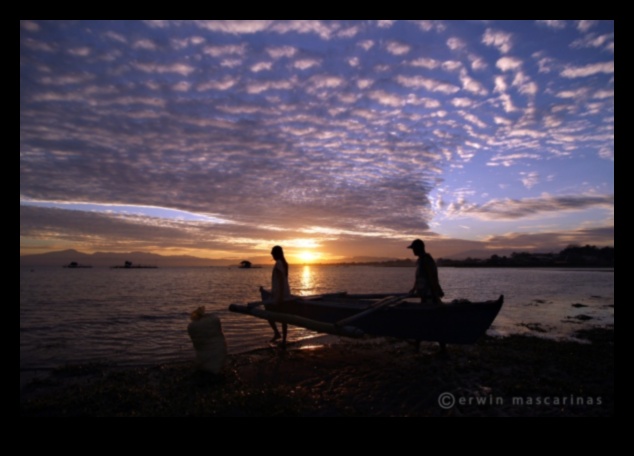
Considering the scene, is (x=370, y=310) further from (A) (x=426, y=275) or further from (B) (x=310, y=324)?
(A) (x=426, y=275)

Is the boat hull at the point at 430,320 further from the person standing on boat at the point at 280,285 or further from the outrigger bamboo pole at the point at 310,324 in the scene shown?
the person standing on boat at the point at 280,285

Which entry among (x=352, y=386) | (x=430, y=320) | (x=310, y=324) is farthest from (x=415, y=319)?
(x=310, y=324)

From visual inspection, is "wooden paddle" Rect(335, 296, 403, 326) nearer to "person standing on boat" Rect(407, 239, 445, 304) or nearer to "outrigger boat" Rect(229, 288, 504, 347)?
"outrigger boat" Rect(229, 288, 504, 347)

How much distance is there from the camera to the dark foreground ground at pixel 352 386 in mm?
6293

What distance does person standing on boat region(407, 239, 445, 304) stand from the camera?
9.44m

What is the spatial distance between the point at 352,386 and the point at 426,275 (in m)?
3.88

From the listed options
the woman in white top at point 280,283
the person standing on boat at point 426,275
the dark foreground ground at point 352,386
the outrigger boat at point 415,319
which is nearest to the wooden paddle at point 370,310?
the outrigger boat at point 415,319

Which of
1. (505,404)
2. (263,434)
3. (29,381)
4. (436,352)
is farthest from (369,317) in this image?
(29,381)

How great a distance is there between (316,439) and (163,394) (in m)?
3.91

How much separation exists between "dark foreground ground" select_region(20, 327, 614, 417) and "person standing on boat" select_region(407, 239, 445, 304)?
182 centimetres

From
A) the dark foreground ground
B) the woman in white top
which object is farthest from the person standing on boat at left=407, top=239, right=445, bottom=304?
the woman in white top

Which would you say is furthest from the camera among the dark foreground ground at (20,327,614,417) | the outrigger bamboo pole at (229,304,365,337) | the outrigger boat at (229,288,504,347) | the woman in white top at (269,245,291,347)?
the woman in white top at (269,245,291,347)

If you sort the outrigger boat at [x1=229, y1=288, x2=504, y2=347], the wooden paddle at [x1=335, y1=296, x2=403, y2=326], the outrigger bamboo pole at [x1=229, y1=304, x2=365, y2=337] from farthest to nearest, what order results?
the outrigger boat at [x1=229, y1=288, x2=504, y2=347] < the wooden paddle at [x1=335, y1=296, x2=403, y2=326] < the outrigger bamboo pole at [x1=229, y1=304, x2=365, y2=337]

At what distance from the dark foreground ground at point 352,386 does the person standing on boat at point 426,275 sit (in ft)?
5.96
